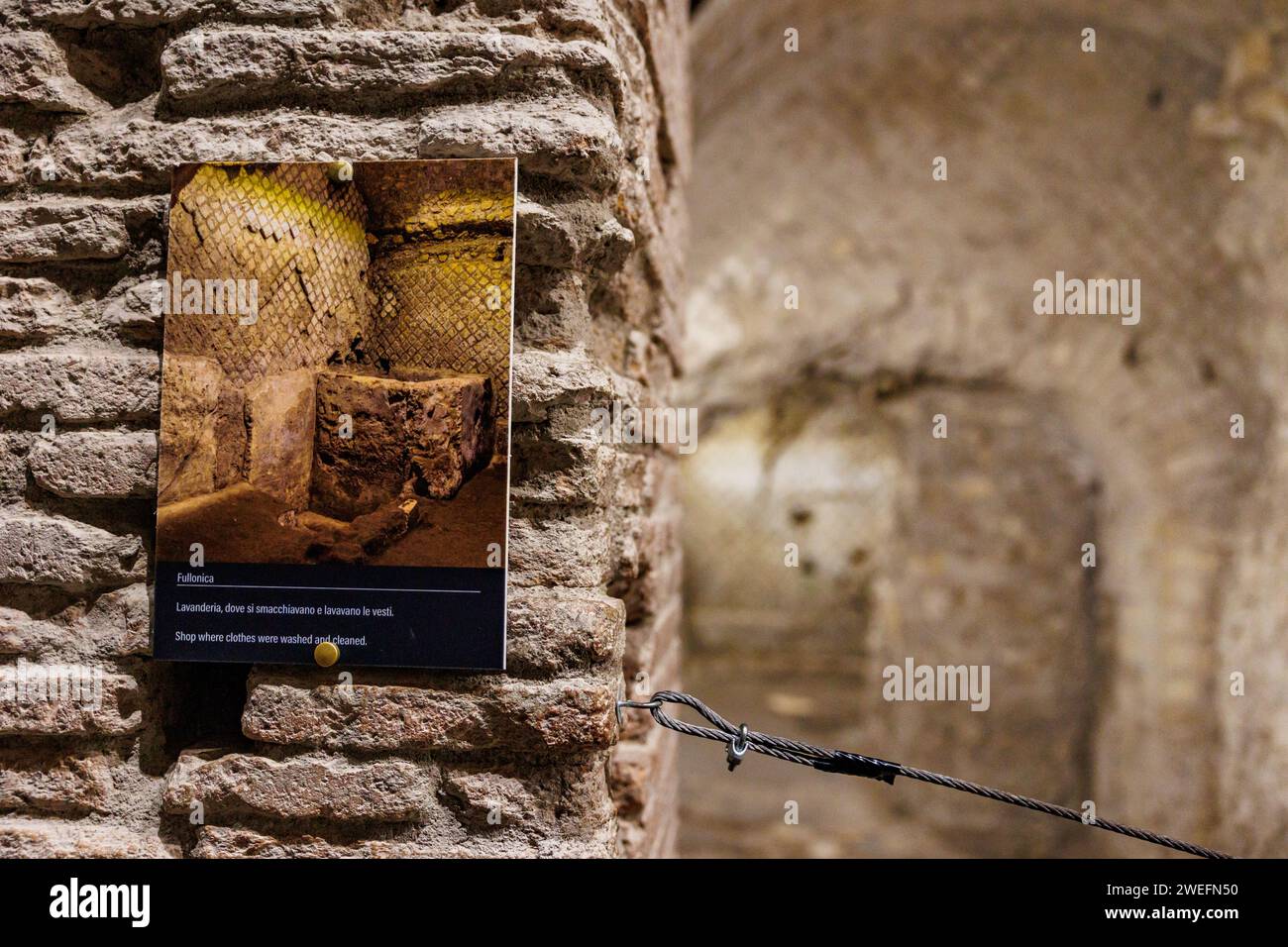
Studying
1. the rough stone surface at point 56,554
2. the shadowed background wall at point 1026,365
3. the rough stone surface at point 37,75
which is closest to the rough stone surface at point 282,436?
the rough stone surface at point 56,554

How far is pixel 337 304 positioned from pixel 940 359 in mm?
3288

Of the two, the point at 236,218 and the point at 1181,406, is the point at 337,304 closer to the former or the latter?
the point at 236,218

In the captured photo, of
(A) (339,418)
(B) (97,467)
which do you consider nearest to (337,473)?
(A) (339,418)

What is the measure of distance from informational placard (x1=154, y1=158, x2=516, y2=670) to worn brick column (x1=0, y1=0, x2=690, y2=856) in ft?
0.15

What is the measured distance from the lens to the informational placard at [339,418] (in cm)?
105

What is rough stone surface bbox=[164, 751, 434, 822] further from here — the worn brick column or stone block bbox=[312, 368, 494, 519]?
stone block bbox=[312, 368, 494, 519]

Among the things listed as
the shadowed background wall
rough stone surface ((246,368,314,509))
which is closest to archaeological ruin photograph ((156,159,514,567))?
rough stone surface ((246,368,314,509))

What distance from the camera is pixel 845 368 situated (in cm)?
Answer: 412

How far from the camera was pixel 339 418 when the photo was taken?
1.06 m

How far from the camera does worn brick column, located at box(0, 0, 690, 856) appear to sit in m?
1.05

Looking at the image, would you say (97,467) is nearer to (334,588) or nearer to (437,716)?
(334,588)

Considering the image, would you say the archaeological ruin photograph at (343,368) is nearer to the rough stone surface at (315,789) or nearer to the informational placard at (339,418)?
the informational placard at (339,418)

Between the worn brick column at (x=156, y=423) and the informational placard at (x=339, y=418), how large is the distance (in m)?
0.04
